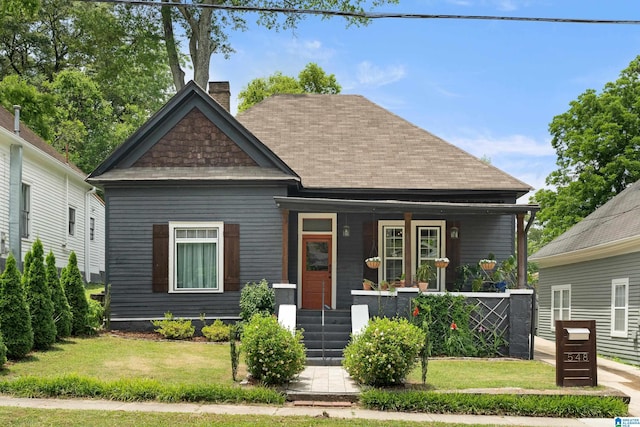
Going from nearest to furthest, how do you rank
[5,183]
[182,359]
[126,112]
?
[182,359]
[5,183]
[126,112]

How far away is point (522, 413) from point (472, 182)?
28.1 feet

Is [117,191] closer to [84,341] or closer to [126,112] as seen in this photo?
[84,341]

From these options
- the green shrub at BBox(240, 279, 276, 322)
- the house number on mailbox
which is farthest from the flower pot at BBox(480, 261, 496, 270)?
the house number on mailbox

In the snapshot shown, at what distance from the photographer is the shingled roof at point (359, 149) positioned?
57.9 ft

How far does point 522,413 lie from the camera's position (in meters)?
9.82

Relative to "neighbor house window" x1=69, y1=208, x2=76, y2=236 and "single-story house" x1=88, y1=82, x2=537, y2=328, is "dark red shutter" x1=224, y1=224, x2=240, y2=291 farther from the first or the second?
"neighbor house window" x1=69, y1=208, x2=76, y2=236

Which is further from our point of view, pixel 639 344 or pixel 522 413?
pixel 639 344

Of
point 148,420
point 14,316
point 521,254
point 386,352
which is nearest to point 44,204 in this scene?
point 14,316

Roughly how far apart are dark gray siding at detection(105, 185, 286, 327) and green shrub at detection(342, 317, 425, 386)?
5.92 metres

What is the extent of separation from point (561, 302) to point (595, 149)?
8.52m

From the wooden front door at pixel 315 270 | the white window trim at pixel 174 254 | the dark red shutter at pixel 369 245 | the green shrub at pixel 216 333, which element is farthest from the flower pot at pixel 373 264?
the green shrub at pixel 216 333

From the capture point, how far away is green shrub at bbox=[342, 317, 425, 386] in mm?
10570

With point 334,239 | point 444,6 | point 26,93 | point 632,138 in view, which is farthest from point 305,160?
point 632,138

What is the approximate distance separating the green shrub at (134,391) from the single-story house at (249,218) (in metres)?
5.39
